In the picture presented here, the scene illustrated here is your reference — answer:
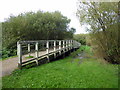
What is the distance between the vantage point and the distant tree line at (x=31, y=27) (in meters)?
6.86

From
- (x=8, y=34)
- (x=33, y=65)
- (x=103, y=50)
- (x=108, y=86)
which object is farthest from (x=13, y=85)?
(x=8, y=34)

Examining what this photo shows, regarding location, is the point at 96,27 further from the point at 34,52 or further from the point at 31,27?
the point at 31,27

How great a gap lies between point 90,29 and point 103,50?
1.09 m

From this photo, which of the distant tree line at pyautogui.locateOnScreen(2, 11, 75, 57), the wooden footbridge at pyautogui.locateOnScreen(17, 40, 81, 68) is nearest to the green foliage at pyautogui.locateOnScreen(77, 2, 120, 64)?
the wooden footbridge at pyautogui.locateOnScreen(17, 40, 81, 68)

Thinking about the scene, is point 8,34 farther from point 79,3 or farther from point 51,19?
point 79,3

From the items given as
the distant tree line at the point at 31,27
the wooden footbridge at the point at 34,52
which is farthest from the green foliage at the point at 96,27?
the distant tree line at the point at 31,27

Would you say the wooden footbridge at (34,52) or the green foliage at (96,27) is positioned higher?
the green foliage at (96,27)

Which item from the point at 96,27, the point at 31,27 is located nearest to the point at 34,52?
the point at 96,27

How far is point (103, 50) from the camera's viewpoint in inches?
145

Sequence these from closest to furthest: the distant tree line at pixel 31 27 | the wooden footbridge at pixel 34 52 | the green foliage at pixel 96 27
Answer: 1. the wooden footbridge at pixel 34 52
2. the green foliage at pixel 96 27
3. the distant tree line at pixel 31 27

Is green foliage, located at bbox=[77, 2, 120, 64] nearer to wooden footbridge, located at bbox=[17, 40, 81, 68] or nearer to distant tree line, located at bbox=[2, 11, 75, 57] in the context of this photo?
wooden footbridge, located at bbox=[17, 40, 81, 68]

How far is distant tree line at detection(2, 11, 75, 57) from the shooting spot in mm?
6863

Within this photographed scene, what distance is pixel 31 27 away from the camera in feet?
24.8

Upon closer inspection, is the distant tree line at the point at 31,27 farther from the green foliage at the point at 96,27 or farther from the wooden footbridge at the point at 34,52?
the green foliage at the point at 96,27
